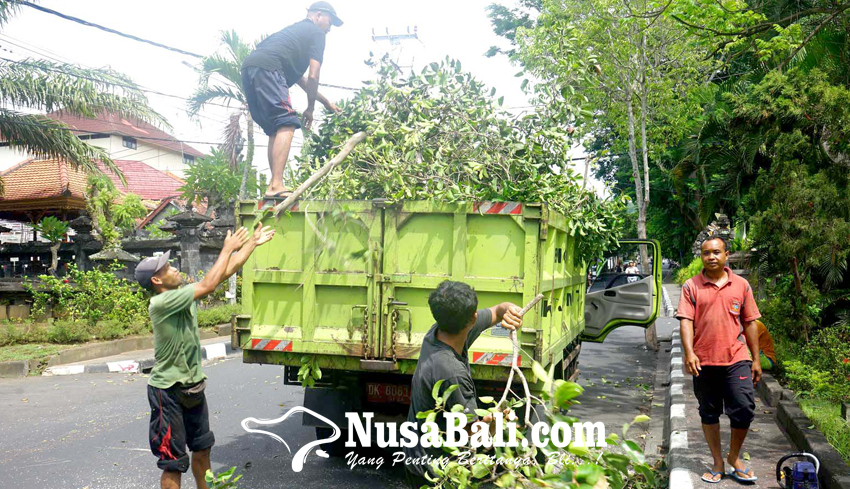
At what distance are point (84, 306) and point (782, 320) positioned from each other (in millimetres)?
11639

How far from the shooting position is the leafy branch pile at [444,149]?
5.48 meters

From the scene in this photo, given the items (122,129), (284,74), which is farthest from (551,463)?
(122,129)

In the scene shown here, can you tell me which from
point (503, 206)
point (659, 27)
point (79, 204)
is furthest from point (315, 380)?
point (79, 204)

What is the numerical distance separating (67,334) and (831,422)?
11.1m

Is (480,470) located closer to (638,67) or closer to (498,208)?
(498,208)

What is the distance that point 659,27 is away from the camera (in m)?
13.1

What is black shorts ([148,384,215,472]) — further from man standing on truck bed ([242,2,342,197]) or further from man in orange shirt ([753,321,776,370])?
man in orange shirt ([753,321,776,370])

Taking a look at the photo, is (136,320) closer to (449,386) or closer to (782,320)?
(782,320)

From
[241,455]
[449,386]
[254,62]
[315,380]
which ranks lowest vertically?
[241,455]

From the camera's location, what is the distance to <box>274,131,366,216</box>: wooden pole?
4.87 meters

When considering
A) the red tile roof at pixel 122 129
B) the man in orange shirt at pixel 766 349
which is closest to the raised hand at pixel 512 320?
the man in orange shirt at pixel 766 349

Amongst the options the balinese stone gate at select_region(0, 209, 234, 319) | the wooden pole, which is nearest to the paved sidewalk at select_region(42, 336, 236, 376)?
the balinese stone gate at select_region(0, 209, 234, 319)

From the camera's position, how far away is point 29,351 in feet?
36.2

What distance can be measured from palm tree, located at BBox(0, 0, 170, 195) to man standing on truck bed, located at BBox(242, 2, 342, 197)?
8.93m
